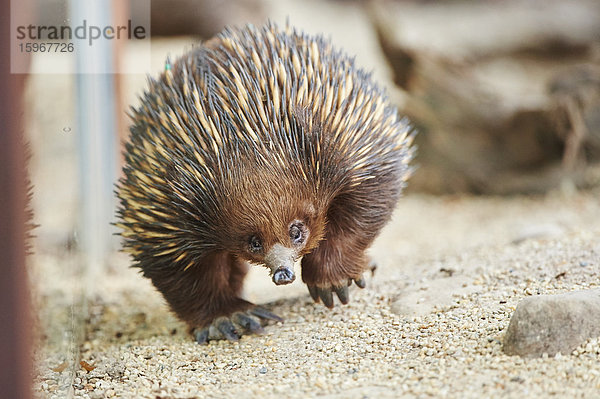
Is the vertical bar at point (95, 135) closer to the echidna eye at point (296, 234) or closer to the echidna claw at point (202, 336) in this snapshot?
the echidna claw at point (202, 336)

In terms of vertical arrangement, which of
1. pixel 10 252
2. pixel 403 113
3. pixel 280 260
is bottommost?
pixel 280 260

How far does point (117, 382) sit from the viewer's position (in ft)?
10.8

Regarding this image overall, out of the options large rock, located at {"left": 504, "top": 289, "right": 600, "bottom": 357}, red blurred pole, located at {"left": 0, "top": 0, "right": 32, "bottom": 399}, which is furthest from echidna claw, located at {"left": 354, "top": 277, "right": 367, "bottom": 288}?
red blurred pole, located at {"left": 0, "top": 0, "right": 32, "bottom": 399}

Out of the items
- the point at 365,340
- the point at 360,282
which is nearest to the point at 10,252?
the point at 365,340

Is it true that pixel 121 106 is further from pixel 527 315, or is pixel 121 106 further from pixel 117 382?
pixel 527 315

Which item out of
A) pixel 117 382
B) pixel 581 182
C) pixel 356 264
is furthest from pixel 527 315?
pixel 581 182

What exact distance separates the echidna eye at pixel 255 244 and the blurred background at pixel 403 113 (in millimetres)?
857

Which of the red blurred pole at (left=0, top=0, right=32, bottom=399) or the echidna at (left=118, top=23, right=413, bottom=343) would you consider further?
the echidna at (left=118, top=23, right=413, bottom=343)

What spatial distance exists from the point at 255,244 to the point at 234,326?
33.1 inches

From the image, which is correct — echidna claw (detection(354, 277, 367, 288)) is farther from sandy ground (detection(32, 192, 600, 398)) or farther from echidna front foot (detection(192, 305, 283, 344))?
echidna front foot (detection(192, 305, 283, 344))

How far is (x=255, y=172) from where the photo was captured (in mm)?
3045

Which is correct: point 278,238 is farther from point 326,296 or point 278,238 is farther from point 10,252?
point 10,252

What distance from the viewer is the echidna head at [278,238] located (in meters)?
3.03

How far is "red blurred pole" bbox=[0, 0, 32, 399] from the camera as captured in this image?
2148mm
